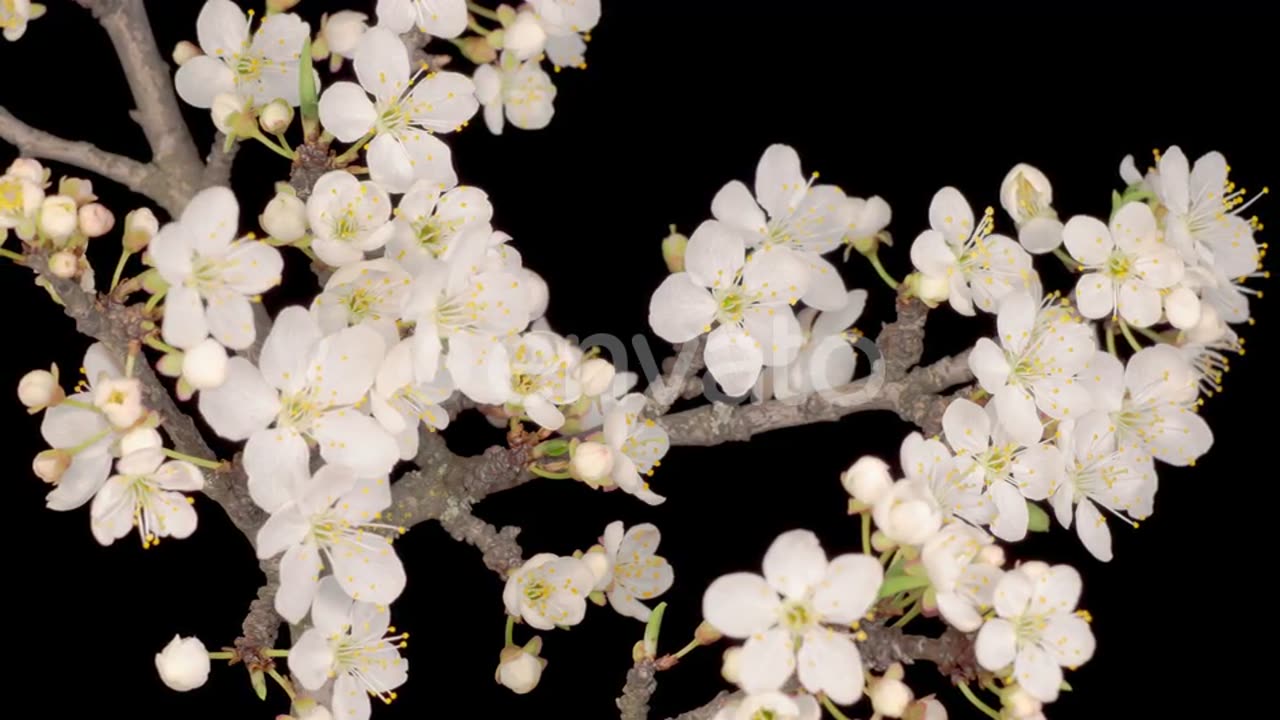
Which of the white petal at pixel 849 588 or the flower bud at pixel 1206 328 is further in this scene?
the flower bud at pixel 1206 328

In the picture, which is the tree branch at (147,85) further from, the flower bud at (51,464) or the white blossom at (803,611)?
the white blossom at (803,611)

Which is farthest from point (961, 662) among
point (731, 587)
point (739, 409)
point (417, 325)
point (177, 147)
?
point (177, 147)

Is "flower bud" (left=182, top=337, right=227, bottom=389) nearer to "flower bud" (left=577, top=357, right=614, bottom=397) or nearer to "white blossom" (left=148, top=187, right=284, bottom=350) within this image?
"white blossom" (left=148, top=187, right=284, bottom=350)

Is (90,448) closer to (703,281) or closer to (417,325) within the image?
(417,325)

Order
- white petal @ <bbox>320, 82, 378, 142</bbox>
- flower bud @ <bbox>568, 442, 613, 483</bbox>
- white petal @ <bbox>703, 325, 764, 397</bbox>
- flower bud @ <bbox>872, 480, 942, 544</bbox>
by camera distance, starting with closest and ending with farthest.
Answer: flower bud @ <bbox>872, 480, 942, 544</bbox>, flower bud @ <bbox>568, 442, 613, 483</bbox>, white petal @ <bbox>320, 82, 378, 142</bbox>, white petal @ <bbox>703, 325, 764, 397</bbox>

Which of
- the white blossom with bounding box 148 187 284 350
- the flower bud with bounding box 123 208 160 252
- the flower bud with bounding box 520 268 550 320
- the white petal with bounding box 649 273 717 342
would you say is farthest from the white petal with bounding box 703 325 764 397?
the flower bud with bounding box 123 208 160 252

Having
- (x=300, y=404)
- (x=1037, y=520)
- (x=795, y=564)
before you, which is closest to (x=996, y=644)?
(x=795, y=564)

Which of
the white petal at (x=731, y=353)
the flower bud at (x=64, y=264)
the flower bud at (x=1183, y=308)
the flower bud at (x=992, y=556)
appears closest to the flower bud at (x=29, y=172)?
the flower bud at (x=64, y=264)
